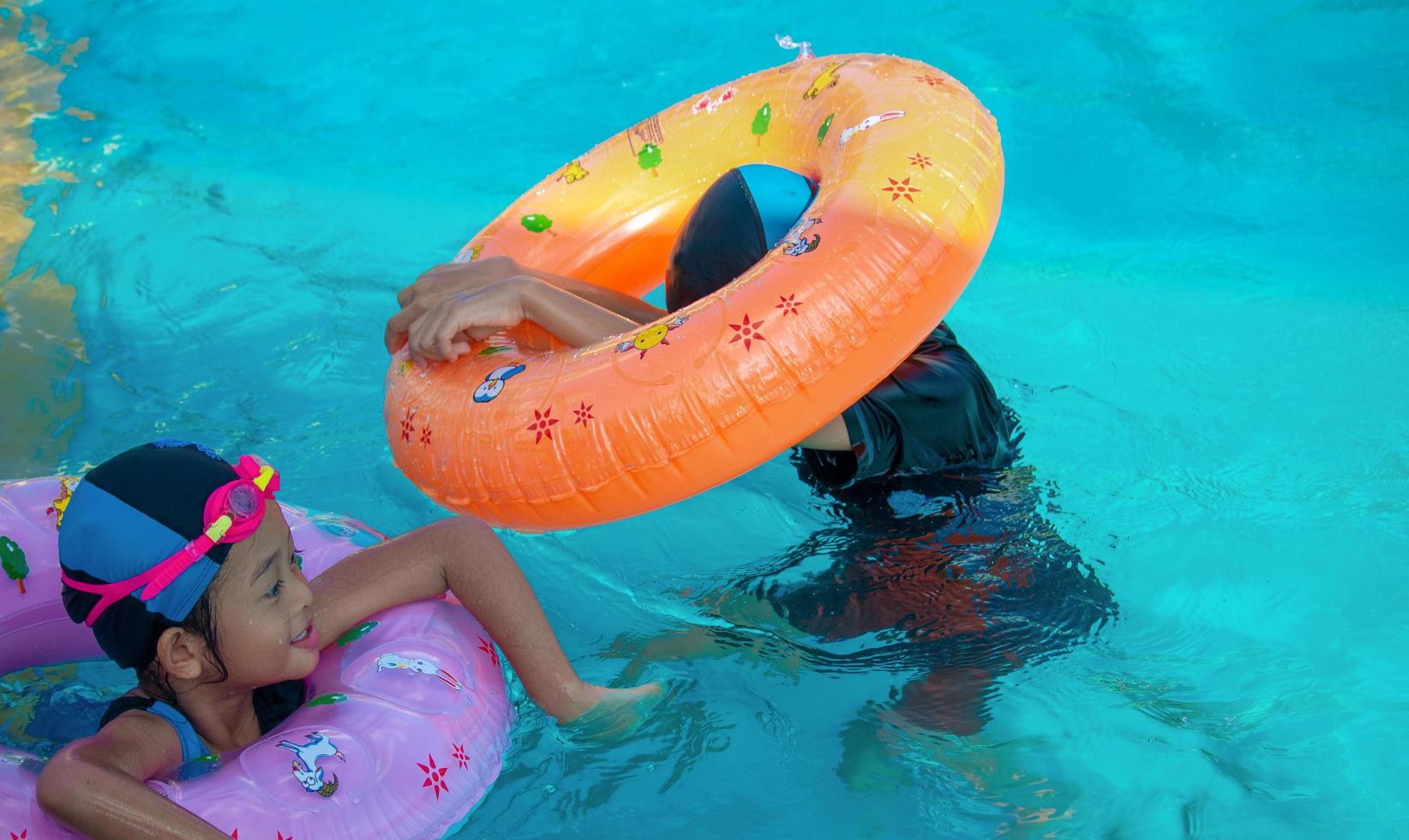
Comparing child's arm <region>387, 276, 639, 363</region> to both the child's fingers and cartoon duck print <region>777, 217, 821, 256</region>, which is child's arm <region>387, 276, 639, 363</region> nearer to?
the child's fingers

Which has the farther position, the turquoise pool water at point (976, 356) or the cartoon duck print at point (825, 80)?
the cartoon duck print at point (825, 80)

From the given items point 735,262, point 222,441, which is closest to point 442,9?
point 222,441

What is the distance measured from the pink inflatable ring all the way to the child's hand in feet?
1.74

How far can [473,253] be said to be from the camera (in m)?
3.40

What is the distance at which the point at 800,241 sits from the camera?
102 inches

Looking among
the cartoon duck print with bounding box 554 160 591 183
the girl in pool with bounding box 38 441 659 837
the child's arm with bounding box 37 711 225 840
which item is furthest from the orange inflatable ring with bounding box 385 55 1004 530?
the child's arm with bounding box 37 711 225 840

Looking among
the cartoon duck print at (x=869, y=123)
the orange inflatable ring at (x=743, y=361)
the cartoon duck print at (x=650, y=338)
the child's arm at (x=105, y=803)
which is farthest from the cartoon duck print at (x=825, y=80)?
the child's arm at (x=105, y=803)

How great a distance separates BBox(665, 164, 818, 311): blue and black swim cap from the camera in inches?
110

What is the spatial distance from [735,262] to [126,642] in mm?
1496

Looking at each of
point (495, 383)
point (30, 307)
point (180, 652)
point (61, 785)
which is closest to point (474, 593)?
point (495, 383)

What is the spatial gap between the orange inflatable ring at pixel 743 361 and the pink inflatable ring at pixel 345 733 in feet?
1.20

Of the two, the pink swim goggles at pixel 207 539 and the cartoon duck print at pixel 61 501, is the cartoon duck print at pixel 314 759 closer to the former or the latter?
the pink swim goggles at pixel 207 539

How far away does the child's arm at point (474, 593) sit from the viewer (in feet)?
8.25

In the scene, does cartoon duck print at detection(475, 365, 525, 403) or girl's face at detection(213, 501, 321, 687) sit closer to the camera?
girl's face at detection(213, 501, 321, 687)
